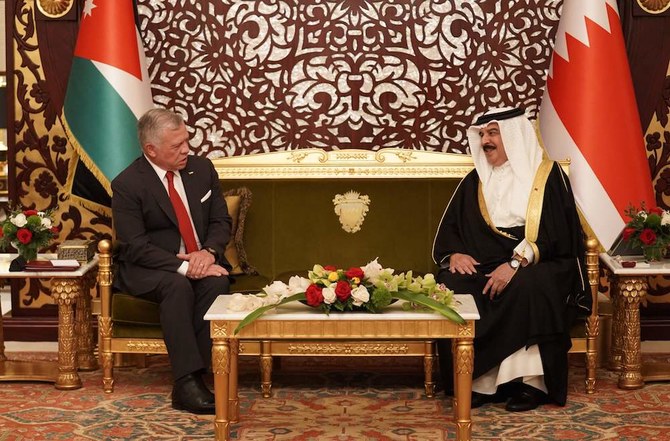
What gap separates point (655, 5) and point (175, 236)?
3.01 meters

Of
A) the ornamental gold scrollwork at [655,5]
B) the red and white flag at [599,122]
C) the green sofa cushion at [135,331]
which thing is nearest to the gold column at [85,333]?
the green sofa cushion at [135,331]

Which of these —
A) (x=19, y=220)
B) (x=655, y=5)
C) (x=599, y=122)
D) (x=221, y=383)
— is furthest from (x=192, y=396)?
(x=655, y=5)

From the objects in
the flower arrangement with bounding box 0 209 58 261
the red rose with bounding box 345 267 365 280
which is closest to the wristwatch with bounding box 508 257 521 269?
the red rose with bounding box 345 267 365 280

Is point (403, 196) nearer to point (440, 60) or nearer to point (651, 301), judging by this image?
point (440, 60)

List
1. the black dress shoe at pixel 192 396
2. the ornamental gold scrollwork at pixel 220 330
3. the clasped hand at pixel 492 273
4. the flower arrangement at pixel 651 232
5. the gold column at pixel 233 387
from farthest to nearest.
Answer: the flower arrangement at pixel 651 232
the clasped hand at pixel 492 273
the black dress shoe at pixel 192 396
the gold column at pixel 233 387
the ornamental gold scrollwork at pixel 220 330

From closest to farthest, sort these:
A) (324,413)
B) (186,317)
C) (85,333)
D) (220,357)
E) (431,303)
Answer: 1. (431,303)
2. (220,357)
3. (324,413)
4. (186,317)
5. (85,333)

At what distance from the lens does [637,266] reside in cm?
509

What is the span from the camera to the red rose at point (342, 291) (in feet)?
12.9

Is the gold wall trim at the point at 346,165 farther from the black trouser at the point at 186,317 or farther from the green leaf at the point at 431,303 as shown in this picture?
the green leaf at the point at 431,303

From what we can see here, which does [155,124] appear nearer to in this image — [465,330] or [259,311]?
[259,311]

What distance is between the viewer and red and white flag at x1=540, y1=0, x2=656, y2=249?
5.43 m

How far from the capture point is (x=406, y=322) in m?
3.96

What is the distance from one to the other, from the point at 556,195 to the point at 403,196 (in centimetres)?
87

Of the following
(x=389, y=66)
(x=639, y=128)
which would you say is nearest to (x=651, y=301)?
(x=639, y=128)
